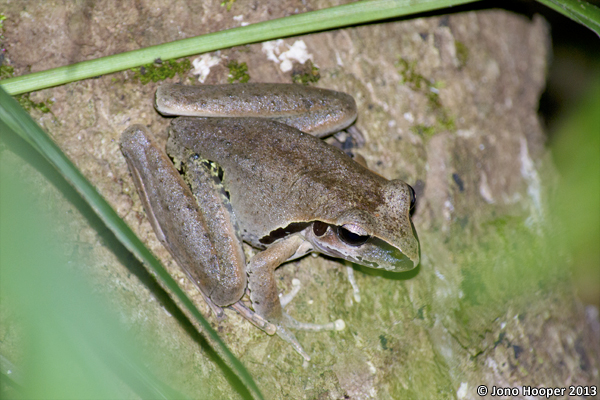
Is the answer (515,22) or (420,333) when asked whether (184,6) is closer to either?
(420,333)

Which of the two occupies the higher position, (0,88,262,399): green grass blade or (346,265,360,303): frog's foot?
(0,88,262,399): green grass blade

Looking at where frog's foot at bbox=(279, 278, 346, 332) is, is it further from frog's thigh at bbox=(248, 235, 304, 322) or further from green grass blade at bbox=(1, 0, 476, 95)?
green grass blade at bbox=(1, 0, 476, 95)

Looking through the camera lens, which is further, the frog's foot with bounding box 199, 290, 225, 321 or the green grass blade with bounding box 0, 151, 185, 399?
the frog's foot with bounding box 199, 290, 225, 321

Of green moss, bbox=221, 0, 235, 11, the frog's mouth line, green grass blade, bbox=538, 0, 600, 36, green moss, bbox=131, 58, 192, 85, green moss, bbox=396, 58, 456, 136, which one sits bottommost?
the frog's mouth line

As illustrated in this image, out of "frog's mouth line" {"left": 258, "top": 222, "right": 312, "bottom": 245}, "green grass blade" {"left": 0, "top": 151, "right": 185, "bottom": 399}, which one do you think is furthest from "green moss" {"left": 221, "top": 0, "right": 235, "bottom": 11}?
"green grass blade" {"left": 0, "top": 151, "right": 185, "bottom": 399}

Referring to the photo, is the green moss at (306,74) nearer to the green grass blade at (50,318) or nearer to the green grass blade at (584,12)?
the green grass blade at (584,12)

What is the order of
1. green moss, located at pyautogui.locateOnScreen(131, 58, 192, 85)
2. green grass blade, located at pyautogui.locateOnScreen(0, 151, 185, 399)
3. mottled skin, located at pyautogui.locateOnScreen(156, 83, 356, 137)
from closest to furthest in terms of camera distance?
1. green grass blade, located at pyautogui.locateOnScreen(0, 151, 185, 399)
2. mottled skin, located at pyautogui.locateOnScreen(156, 83, 356, 137)
3. green moss, located at pyautogui.locateOnScreen(131, 58, 192, 85)

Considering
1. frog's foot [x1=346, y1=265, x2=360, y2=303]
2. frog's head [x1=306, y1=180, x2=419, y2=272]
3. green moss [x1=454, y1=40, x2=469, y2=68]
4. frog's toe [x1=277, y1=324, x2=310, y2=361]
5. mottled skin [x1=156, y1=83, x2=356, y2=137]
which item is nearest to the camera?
frog's head [x1=306, y1=180, x2=419, y2=272]
